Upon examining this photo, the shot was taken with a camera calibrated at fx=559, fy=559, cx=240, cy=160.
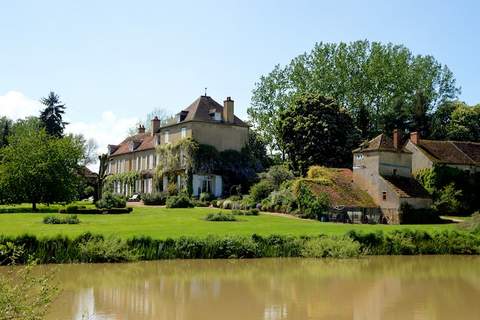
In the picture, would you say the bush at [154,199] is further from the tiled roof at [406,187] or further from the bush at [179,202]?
the tiled roof at [406,187]

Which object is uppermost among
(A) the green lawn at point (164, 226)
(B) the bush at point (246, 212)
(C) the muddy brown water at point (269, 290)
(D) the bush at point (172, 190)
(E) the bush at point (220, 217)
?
(D) the bush at point (172, 190)

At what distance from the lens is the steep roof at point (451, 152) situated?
46250 millimetres

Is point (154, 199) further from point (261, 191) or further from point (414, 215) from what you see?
point (414, 215)

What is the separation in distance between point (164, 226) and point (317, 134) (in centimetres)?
2305

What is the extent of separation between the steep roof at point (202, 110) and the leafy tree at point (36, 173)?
12694 millimetres

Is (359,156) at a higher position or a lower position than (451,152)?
lower

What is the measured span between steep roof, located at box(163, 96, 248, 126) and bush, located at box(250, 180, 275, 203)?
32.0 ft

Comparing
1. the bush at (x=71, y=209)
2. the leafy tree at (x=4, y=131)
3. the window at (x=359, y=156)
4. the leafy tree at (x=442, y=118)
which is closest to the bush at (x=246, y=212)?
the window at (x=359, y=156)

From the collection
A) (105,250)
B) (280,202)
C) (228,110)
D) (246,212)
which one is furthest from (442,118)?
(105,250)

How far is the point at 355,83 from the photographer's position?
194ft

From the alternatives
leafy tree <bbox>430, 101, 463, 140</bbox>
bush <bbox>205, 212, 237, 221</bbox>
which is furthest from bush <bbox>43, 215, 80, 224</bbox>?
leafy tree <bbox>430, 101, 463, 140</bbox>

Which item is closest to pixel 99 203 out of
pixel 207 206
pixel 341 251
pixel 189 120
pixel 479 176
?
pixel 207 206

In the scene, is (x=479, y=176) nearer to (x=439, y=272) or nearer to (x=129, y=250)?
(x=439, y=272)

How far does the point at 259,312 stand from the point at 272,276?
6166mm
